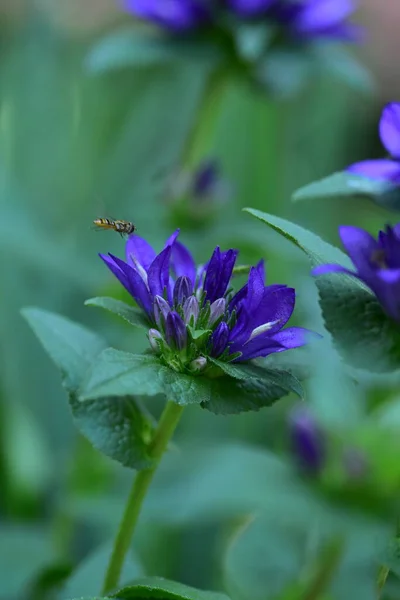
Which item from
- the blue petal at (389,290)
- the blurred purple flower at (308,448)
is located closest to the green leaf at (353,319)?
the blue petal at (389,290)

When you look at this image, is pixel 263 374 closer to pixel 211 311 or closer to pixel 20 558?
pixel 211 311

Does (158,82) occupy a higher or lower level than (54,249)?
higher

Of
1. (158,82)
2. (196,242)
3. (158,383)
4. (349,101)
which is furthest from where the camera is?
(349,101)

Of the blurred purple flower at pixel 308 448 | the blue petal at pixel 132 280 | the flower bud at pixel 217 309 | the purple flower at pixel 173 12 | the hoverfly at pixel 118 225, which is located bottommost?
the blue petal at pixel 132 280

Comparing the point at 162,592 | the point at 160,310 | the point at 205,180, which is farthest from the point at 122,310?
the point at 205,180

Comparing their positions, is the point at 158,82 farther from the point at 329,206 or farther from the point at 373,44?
the point at 373,44

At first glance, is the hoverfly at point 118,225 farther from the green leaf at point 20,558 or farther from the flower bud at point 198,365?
the green leaf at point 20,558

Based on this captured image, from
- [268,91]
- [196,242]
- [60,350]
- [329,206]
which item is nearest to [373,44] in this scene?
[329,206]
